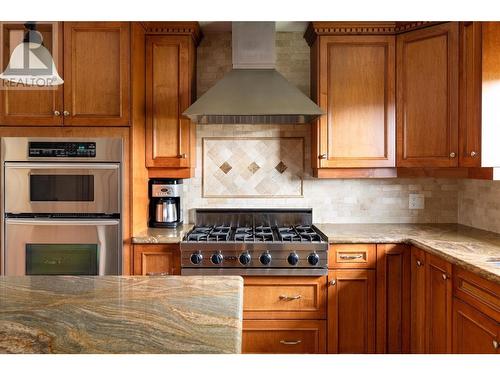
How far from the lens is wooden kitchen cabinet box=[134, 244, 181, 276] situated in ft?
8.23

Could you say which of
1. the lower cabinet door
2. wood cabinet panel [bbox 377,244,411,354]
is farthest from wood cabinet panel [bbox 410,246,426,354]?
the lower cabinet door

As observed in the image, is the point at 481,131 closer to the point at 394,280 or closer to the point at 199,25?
the point at 394,280

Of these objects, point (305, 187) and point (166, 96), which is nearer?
point (166, 96)

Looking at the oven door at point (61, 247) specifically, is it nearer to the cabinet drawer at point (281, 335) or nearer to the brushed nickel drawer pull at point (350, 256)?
the cabinet drawer at point (281, 335)

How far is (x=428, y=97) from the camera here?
8.71ft

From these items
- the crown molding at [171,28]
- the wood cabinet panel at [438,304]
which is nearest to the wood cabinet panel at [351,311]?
the wood cabinet panel at [438,304]

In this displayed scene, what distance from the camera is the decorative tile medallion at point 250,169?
316 cm

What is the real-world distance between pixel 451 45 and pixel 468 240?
1.19 meters

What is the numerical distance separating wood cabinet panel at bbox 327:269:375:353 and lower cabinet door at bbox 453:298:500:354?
0.59m

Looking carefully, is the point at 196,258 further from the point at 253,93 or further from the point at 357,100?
the point at 357,100

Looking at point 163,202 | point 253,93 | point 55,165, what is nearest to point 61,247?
point 55,165

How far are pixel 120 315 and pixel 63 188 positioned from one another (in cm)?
170

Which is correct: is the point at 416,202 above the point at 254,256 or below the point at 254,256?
above

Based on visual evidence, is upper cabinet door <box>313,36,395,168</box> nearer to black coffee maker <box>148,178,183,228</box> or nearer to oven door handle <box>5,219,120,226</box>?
black coffee maker <box>148,178,183,228</box>
